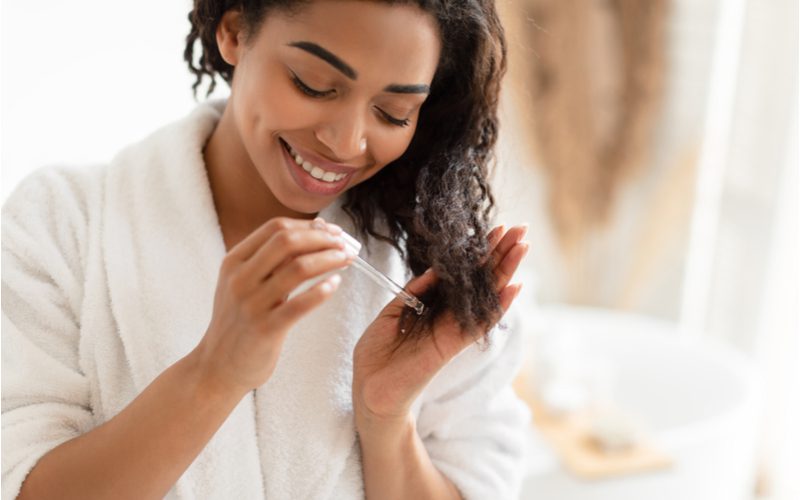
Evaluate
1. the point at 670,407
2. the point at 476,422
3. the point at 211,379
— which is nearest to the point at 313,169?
the point at 211,379

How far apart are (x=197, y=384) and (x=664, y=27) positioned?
6.61ft

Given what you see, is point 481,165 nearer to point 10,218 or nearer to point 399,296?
point 399,296

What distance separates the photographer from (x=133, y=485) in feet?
2.16

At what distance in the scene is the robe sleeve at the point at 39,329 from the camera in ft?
2.33

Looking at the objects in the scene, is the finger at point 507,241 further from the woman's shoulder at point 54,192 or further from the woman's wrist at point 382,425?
the woman's shoulder at point 54,192

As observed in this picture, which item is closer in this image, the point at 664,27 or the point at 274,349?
the point at 274,349

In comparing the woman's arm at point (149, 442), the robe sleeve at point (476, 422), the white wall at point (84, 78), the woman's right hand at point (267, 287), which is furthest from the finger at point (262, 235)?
the white wall at point (84, 78)

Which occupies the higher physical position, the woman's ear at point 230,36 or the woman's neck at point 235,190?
the woman's ear at point 230,36

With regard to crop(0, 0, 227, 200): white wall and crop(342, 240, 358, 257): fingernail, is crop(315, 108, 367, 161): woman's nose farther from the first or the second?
crop(0, 0, 227, 200): white wall

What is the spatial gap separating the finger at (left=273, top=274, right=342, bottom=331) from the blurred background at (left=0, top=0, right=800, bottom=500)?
0.64m

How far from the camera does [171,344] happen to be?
0.78 meters

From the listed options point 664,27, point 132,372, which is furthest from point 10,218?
point 664,27

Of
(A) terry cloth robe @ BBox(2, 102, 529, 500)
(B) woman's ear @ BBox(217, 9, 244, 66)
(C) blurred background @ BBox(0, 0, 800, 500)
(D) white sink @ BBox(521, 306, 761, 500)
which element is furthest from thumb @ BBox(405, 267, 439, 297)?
(D) white sink @ BBox(521, 306, 761, 500)

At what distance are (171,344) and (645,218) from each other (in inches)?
75.0
